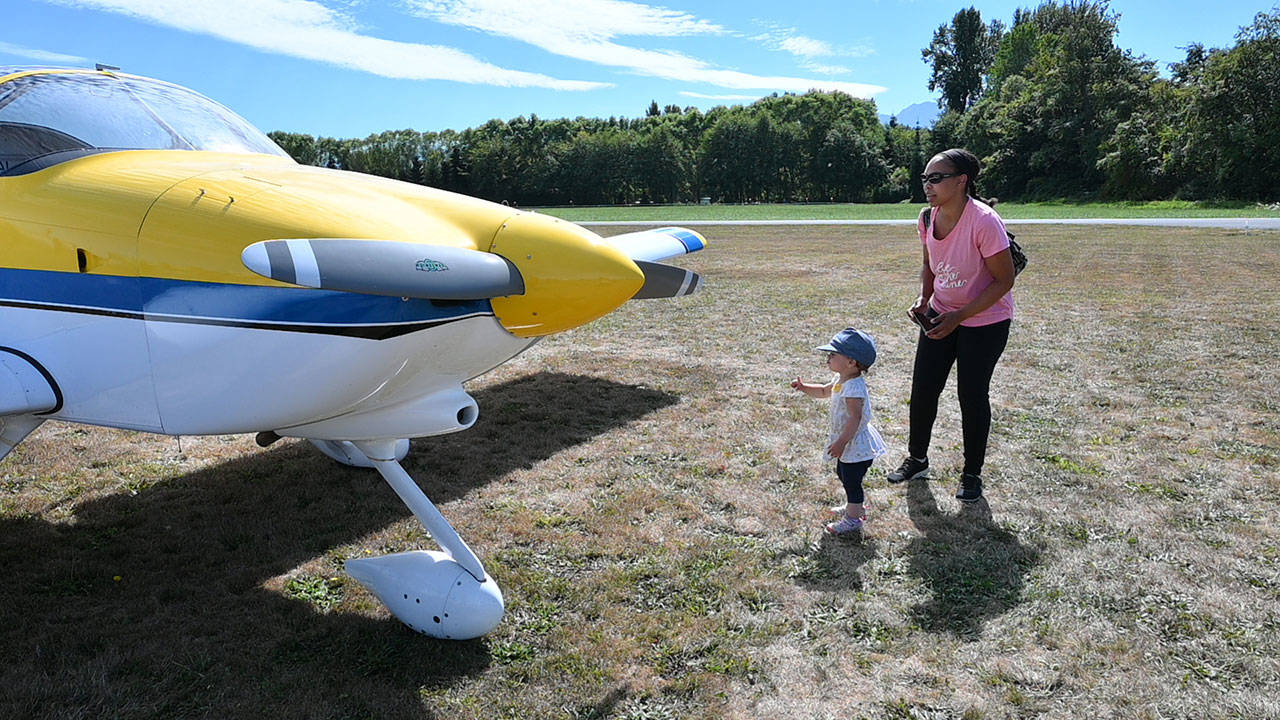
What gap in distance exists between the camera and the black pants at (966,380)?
418 cm

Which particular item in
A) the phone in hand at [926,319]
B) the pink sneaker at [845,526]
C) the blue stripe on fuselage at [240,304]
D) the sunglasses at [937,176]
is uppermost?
the sunglasses at [937,176]

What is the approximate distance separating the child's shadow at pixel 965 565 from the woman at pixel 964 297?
0.29 meters

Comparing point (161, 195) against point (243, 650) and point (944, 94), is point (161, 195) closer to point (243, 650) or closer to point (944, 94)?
point (243, 650)

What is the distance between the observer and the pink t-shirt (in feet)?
13.0

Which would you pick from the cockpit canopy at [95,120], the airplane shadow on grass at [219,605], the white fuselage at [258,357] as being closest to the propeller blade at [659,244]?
the airplane shadow on grass at [219,605]

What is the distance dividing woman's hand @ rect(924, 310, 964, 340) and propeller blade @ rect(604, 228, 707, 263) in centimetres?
272

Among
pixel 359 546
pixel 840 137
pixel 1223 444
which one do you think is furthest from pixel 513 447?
pixel 840 137

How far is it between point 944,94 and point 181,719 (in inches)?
3917

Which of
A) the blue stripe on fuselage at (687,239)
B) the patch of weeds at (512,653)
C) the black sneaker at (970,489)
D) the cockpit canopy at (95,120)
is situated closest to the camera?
the patch of weeds at (512,653)

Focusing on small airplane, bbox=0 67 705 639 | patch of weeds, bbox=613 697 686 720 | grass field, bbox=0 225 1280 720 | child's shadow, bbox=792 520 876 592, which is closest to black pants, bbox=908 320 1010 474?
grass field, bbox=0 225 1280 720

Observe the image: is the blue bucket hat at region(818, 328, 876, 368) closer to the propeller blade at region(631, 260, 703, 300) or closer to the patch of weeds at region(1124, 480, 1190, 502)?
the propeller blade at region(631, 260, 703, 300)

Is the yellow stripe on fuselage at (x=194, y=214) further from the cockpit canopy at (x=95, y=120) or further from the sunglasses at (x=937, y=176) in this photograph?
the sunglasses at (x=937, y=176)

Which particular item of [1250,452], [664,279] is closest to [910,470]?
[664,279]

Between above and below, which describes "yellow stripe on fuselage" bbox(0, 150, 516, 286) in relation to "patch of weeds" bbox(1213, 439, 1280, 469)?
above
